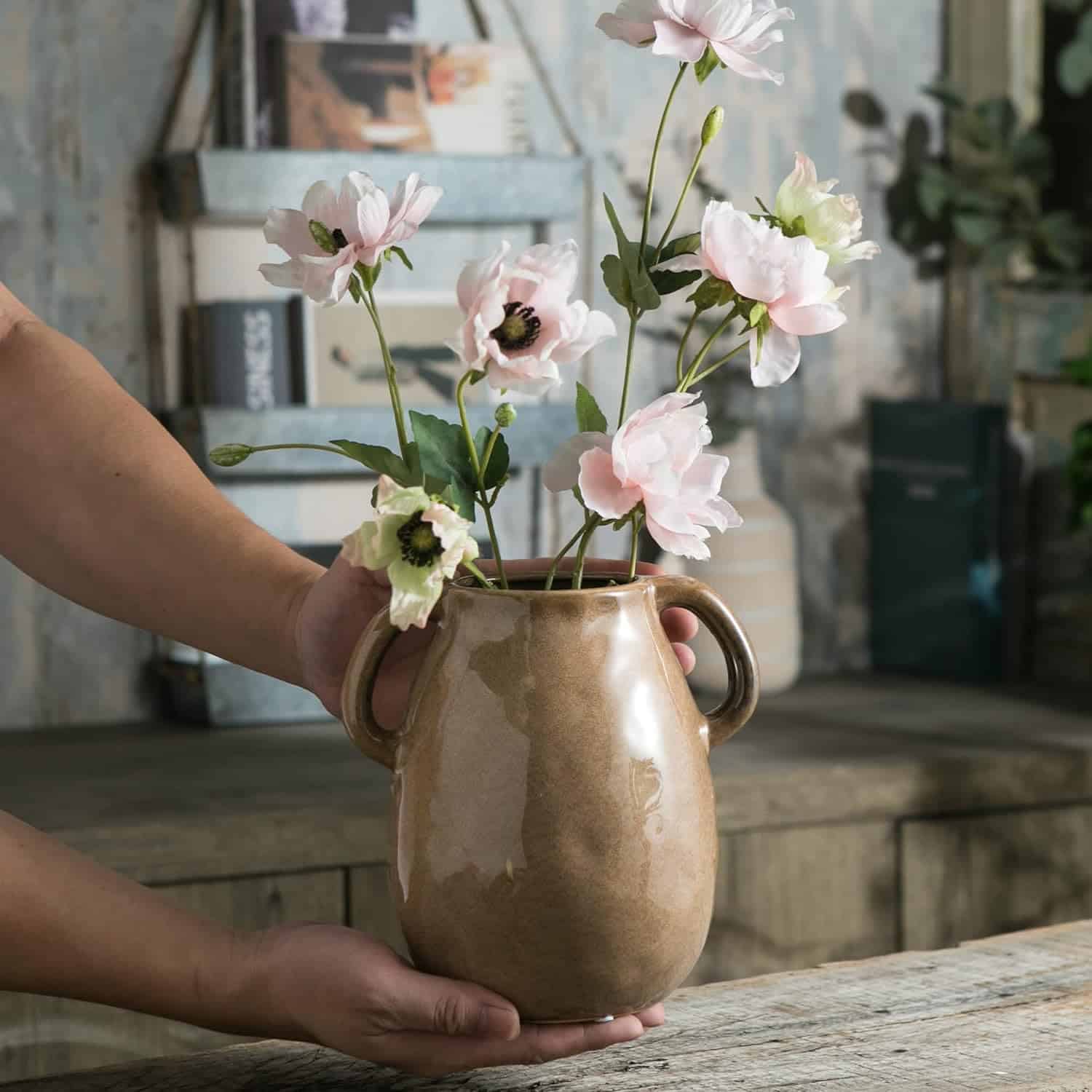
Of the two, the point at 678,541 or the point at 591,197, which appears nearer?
the point at 678,541

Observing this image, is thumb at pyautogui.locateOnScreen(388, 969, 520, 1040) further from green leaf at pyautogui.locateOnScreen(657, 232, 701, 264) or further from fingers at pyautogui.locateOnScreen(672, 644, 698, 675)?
green leaf at pyautogui.locateOnScreen(657, 232, 701, 264)

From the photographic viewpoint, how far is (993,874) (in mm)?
1922

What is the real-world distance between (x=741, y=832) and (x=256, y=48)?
1.12 m

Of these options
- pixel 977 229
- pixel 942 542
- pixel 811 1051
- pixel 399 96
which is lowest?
pixel 811 1051

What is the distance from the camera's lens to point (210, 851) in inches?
64.5

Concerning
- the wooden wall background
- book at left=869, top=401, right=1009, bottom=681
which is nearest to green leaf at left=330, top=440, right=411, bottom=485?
the wooden wall background

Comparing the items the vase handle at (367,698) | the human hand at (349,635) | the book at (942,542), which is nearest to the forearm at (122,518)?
the human hand at (349,635)

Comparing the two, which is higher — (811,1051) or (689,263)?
(689,263)

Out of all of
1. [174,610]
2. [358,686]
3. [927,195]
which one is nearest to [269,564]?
[174,610]

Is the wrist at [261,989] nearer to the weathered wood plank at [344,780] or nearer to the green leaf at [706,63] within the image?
the green leaf at [706,63]

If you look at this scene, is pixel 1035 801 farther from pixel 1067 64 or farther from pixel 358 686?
pixel 358 686

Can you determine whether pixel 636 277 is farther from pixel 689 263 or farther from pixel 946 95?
pixel 946 95

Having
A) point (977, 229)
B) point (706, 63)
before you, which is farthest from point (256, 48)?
point (706, 63)

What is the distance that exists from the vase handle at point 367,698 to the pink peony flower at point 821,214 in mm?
249
